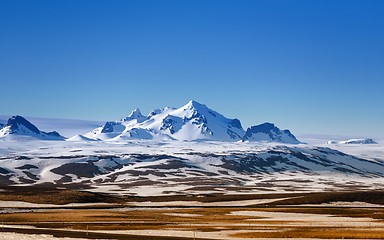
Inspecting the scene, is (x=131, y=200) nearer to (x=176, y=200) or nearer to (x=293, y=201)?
(x=176, y=200)

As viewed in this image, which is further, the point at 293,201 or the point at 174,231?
the point at 293,201

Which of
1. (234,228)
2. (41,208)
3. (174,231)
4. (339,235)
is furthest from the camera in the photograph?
(41,208)

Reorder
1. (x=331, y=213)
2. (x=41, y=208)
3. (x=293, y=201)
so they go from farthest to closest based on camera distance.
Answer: (x=293, y=201) → (x=41, y=208) → (x=331, y=213)

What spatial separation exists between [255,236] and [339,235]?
7.92 meters

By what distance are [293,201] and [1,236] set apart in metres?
87.6

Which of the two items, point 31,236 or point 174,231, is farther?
point 174,231

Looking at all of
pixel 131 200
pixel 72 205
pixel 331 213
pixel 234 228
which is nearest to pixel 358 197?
pixel 331 213

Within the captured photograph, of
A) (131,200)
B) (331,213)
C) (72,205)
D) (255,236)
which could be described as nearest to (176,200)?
(131,200)

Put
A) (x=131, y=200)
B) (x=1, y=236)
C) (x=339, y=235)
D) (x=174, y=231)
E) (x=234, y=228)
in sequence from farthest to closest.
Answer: (x=131, y=200) → (x=234, y=228) → (x=174, y=231) → (x=339, y=235) → (x=1, y=236)

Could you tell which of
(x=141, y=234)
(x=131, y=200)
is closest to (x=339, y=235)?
(x=141, y=234)

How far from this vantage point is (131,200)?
139250 mm

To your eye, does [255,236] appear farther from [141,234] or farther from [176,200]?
[176,200]

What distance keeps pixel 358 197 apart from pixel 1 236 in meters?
96.3

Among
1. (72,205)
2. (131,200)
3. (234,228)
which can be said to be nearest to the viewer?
(234,228)
